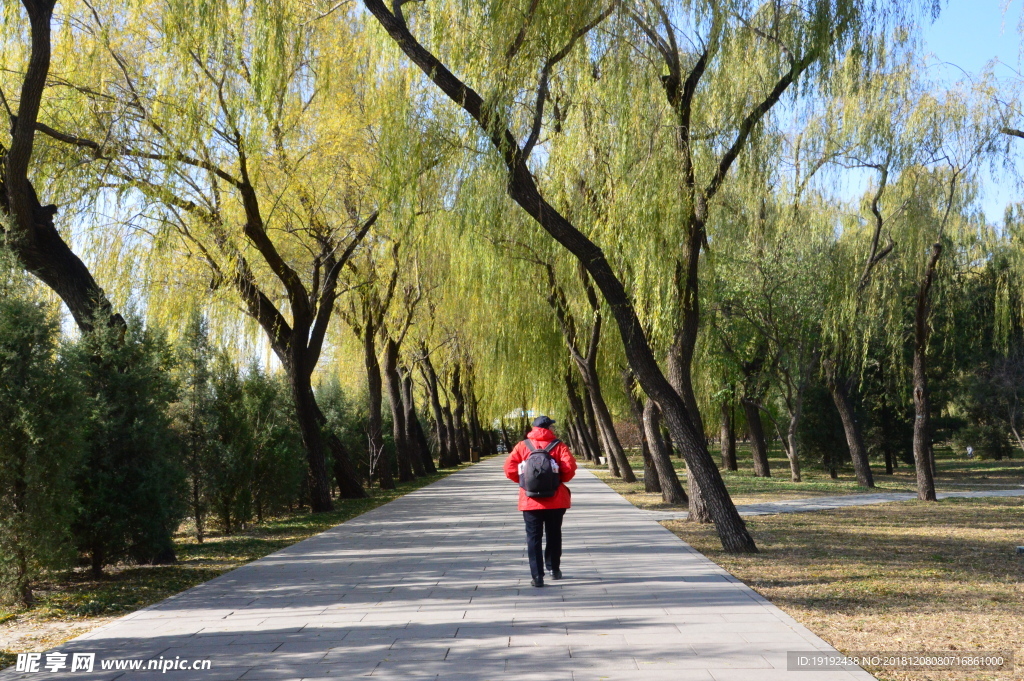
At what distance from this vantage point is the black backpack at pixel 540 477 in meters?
7.93

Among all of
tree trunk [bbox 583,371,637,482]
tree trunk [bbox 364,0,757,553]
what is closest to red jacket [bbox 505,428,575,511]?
tree trunk [bbox 364,0,757,553]

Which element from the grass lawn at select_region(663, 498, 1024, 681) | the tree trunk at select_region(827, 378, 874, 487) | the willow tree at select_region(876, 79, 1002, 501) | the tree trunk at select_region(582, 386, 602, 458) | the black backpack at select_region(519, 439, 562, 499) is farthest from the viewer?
the tree trunk at select_region(582, 386, 602, 458)

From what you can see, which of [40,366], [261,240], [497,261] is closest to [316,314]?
[261,240]

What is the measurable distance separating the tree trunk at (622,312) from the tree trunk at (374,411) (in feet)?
39.3

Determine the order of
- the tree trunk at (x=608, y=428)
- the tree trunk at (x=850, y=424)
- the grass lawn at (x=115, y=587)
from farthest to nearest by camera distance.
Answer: the tree trunk at (x=850, y=424) < the tree trunk at (x=608, y=428) < the grass lawn at (x=115, y=587)

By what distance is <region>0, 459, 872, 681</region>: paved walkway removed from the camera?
17.3 ft

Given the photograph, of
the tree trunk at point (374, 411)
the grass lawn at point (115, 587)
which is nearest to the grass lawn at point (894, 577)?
the grass lawn at point (115, 587)

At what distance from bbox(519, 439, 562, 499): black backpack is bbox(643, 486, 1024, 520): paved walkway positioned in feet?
22.2

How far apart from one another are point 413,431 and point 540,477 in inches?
948

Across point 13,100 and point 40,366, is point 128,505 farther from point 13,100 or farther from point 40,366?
point 13,100

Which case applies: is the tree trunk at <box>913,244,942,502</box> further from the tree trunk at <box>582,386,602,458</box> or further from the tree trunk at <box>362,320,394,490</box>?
the tree trunk at <box>582,386,602,458</box>

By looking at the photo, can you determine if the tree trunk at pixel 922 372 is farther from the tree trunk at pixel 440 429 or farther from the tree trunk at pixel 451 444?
the tree trunk at pixel 451 444

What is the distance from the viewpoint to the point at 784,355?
2350 centimetres

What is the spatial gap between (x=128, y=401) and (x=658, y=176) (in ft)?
22.1
